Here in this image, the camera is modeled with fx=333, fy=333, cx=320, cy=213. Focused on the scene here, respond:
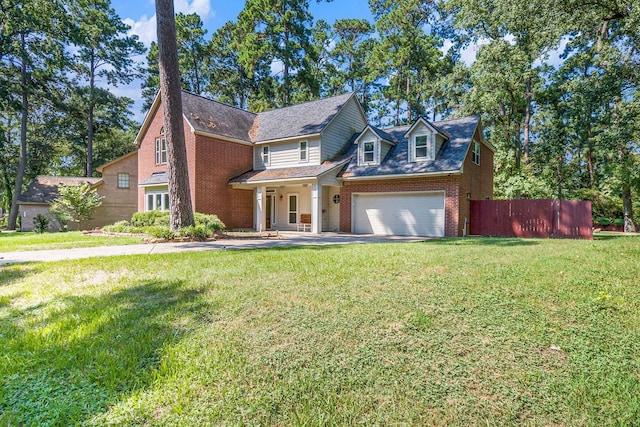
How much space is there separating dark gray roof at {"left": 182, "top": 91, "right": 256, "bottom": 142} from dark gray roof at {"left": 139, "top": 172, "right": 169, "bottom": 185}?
12.8 ft

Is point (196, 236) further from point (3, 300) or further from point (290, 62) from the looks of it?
point (290, 62)

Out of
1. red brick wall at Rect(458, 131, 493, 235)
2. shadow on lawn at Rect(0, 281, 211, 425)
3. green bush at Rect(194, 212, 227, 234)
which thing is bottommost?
shadow on lawn at Rect(0, 281, 211, 425)

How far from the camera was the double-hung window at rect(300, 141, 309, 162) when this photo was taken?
61.5ft

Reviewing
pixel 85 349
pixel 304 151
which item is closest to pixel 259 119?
pixel 304 151

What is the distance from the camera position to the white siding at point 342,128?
61.0 ft

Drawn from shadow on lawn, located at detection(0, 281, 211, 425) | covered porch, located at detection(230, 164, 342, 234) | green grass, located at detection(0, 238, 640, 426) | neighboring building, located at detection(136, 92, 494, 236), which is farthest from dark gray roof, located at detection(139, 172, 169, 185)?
shadow on lawn, located at detection(0, 281, 211, 425)

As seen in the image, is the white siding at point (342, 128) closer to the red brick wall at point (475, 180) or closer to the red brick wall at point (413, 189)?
the red brick wall at point (413, 189)

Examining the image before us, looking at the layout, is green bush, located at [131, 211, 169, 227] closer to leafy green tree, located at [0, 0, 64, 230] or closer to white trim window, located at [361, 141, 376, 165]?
white trim window, located at [361, 141, 376, 165]

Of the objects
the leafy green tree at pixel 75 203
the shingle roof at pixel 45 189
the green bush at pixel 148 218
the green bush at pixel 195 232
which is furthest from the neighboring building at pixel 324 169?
the shingle roof at pixel 45 189

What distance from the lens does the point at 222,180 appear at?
738 inches

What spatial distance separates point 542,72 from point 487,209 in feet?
45.4

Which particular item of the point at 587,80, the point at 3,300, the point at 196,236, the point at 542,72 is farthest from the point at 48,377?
the point at 542,72

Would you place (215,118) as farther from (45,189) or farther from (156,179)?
(45,189)

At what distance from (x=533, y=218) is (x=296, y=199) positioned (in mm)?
12323
